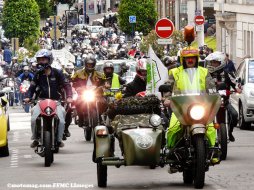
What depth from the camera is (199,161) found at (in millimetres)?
14945

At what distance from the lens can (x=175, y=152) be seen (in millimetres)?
15539

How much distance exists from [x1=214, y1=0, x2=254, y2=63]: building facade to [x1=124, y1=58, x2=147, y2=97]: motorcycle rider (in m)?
43.1

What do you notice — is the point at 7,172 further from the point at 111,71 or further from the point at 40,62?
the point at 111,71

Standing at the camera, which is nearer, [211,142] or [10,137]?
[211,142]

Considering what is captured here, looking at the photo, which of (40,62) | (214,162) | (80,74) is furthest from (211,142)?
(80,74)

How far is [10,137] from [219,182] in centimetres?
1326

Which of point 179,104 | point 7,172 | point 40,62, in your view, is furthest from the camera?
point 40,62

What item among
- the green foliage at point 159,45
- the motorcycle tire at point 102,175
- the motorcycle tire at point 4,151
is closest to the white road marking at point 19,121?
the motorcycle tire at point 4,151

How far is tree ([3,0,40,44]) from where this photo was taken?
97375 millimetres

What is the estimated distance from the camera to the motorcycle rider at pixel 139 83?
20.2 m

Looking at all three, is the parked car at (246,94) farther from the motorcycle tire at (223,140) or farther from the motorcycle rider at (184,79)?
the motorcycle rider at (184,79)

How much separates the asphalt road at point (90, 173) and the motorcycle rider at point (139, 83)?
124 cm

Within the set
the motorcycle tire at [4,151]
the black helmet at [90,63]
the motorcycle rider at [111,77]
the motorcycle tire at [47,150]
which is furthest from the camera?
the motorcycle rider at [111,77]

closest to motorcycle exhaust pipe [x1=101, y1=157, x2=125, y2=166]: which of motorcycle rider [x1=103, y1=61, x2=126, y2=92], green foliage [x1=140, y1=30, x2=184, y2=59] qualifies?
motorcycle rider [x1=103, y1=61, x2=126, y2=92]
